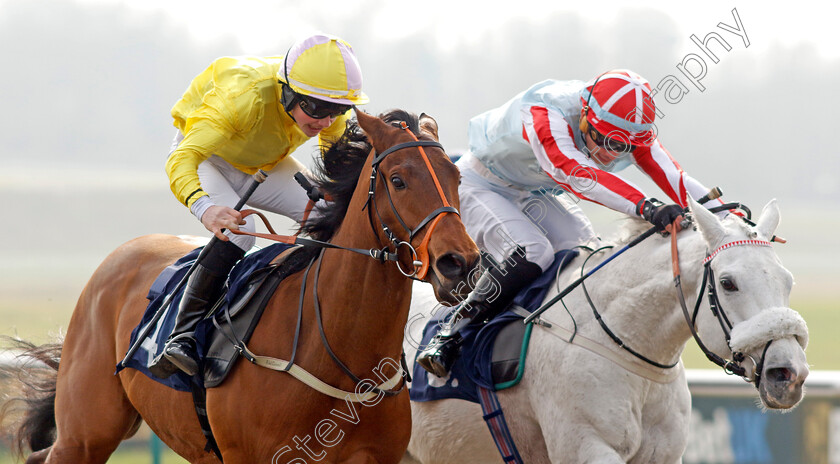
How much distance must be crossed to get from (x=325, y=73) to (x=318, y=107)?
0.14 metres

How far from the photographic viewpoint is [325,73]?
3199 mm

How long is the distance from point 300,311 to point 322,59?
957 millimetres

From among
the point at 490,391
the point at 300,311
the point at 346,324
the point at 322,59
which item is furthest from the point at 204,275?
the point at 490,391

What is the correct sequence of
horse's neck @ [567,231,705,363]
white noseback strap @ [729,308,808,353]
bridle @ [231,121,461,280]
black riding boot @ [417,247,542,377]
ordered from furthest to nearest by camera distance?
black riding boot @ [417,247,542,377] → horse's neck @ [567,231,705,363] → white noseback strap @ [729,308,808,353] → bridle @ [231,121,461,280]

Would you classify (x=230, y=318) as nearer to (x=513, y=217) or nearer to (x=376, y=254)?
(x=376, y=254)

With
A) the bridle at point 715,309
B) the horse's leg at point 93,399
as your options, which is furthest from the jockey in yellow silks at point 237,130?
the bridle at point 715,309

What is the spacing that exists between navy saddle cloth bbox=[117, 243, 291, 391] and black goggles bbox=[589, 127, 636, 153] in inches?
57.4

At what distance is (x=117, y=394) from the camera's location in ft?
13.3

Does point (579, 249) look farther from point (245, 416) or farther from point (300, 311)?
point (245, 416)

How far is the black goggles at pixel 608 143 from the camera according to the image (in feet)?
12.5

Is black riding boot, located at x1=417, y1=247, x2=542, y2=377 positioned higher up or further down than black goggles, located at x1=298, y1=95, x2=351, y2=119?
further down

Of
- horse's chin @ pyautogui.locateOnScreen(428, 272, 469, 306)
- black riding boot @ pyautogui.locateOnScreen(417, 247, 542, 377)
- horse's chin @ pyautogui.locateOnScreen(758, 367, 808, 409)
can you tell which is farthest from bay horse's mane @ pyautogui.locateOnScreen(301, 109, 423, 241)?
horse's chin @ pyautogui.locateOnScreen(758, 367, 808, 409)

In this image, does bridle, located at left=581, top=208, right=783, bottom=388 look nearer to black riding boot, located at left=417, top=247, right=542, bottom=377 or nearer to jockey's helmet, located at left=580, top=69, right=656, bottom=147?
jockey's helmet, located at left=580, top=69, right=656, bottom=147

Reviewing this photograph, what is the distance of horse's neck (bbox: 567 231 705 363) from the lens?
3361mm
